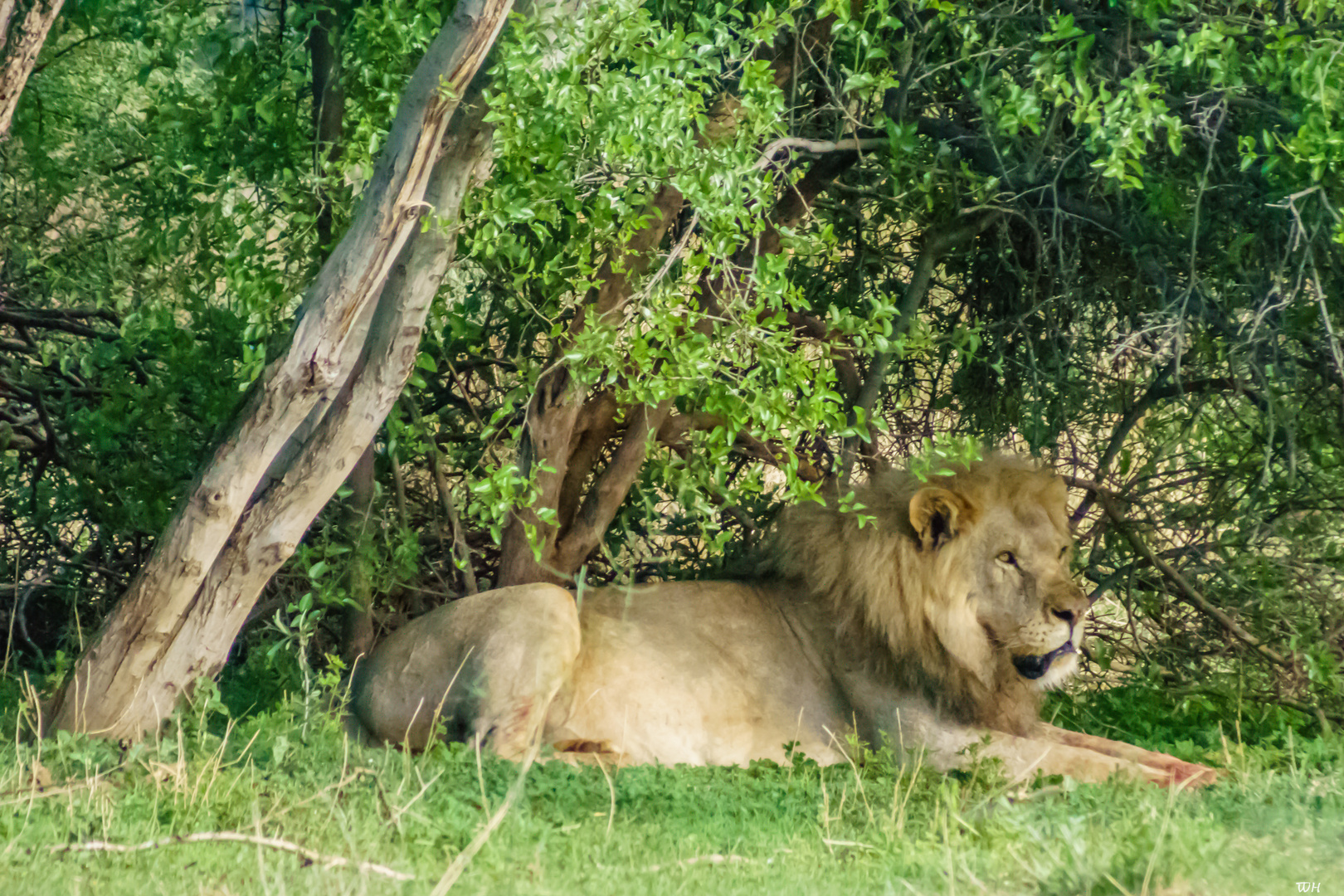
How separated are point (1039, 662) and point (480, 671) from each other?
7.70 ft

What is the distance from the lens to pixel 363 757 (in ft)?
14.7

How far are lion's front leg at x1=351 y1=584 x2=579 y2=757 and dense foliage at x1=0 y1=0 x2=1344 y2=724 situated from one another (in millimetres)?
453

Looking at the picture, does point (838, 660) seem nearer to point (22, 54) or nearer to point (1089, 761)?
point (1089, 761)

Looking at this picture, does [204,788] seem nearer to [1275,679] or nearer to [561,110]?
[561,110]

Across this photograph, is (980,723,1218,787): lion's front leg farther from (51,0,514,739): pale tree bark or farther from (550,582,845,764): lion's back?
(51,0,514,739): pale tree bark

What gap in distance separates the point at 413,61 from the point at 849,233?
2.72 meters

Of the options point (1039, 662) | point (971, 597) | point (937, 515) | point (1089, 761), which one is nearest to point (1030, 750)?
point (1089, 761)

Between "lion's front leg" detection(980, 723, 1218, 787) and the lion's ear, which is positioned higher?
A: the lion's ear

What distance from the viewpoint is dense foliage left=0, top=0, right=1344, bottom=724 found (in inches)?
177

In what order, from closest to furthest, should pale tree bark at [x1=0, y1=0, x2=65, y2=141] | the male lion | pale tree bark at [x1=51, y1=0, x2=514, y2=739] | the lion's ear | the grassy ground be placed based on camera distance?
the grassy ground, pale tree bark at [x1=51, y1=0, x2=514, y2=739], pale tree bark at [x1=0, y1=0, x2=65, y2=141], the male lion, the lion's ear

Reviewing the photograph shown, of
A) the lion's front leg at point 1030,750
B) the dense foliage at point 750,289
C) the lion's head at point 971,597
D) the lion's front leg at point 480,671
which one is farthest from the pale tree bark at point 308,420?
the lion's front leg at point 1030,750

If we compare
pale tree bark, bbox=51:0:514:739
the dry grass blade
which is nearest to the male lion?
pale tree bark, bbox=51:0:514:739

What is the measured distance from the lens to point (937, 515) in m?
5.34

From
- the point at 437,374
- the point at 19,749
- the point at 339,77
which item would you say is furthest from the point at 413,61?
the point at 19,749
